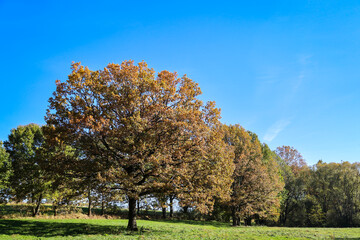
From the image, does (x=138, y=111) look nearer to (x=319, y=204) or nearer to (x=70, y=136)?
(x=70, y=136)

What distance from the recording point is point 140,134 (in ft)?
68.5

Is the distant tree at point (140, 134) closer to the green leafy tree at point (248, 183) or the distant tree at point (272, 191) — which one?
the green leafy tree at point (248, 183)

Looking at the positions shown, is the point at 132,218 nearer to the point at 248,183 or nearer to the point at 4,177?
the point at 248,183

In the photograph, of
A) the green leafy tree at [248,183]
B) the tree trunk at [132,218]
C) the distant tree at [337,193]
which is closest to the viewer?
the tree trunk at [132,218]

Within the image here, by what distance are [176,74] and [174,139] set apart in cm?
713

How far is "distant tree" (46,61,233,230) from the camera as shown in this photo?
20250mm

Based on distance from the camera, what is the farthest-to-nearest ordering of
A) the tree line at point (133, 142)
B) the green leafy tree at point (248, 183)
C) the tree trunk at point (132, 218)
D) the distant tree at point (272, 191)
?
the distant tree at point (272, 191)
the green leafy tree at point (248, 183)
the tree trunk at point (132, 218)
the tree line at point (133, 142)

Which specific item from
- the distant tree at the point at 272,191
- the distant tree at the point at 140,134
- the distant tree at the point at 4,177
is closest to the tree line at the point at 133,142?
the distant tree at the point at 140,134

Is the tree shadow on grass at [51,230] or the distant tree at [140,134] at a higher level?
the distant tree at [140,134]

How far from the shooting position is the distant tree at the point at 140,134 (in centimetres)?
2025

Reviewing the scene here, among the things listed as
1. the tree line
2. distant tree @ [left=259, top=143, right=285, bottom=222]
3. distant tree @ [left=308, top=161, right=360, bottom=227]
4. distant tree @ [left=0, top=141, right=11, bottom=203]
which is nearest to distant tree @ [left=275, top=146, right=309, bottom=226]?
distant tree @ [left=308, top=161, right=360, bottom=227]

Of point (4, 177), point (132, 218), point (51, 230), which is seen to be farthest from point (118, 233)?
point (4, 177)

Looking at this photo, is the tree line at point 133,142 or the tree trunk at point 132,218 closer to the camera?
the tree line at point 133,142

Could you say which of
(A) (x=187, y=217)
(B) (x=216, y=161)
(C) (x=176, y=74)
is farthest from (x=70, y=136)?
(A) (x=187, y=217)
